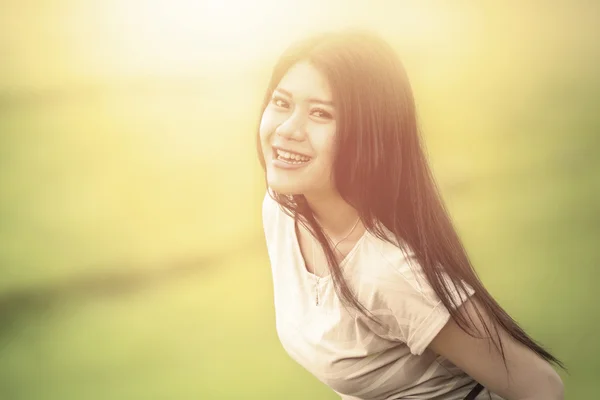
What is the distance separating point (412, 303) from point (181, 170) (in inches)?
22.8

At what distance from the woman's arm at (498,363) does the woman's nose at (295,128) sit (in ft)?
1.33

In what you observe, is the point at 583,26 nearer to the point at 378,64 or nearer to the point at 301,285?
the point at 378,64

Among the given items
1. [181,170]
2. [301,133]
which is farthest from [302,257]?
[181,170]

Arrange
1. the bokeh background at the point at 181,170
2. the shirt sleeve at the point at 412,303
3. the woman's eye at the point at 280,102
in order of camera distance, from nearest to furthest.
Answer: the shirt sleeve at the point at 412,303 < the woman's eye at the point at 280,102 < the bokeh background at the point at 181,170

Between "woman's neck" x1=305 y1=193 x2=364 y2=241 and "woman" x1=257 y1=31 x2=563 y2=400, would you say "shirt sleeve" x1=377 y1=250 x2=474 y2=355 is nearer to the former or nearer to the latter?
"woman" x1=257 y1=31 x2=563 y2=400

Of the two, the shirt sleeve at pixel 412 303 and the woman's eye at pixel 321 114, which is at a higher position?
the woman's eye at pixel 321 114

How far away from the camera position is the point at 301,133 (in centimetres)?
126

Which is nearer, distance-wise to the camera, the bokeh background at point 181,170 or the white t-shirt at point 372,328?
the white t-shirt at point 372,328

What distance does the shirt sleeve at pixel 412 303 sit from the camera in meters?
1.18

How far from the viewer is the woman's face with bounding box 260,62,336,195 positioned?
123 centimetres

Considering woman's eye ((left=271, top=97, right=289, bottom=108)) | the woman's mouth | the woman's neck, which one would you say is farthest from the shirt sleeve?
woman's eye ((left=271, top=97, right=289, bottom=108))

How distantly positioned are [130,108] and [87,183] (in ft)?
0.59

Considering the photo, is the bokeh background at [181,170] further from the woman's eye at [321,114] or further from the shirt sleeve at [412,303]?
the shirt sleeve at [412,303]

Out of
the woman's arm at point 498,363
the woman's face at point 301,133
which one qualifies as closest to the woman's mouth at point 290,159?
the woman's face at point 301,133
